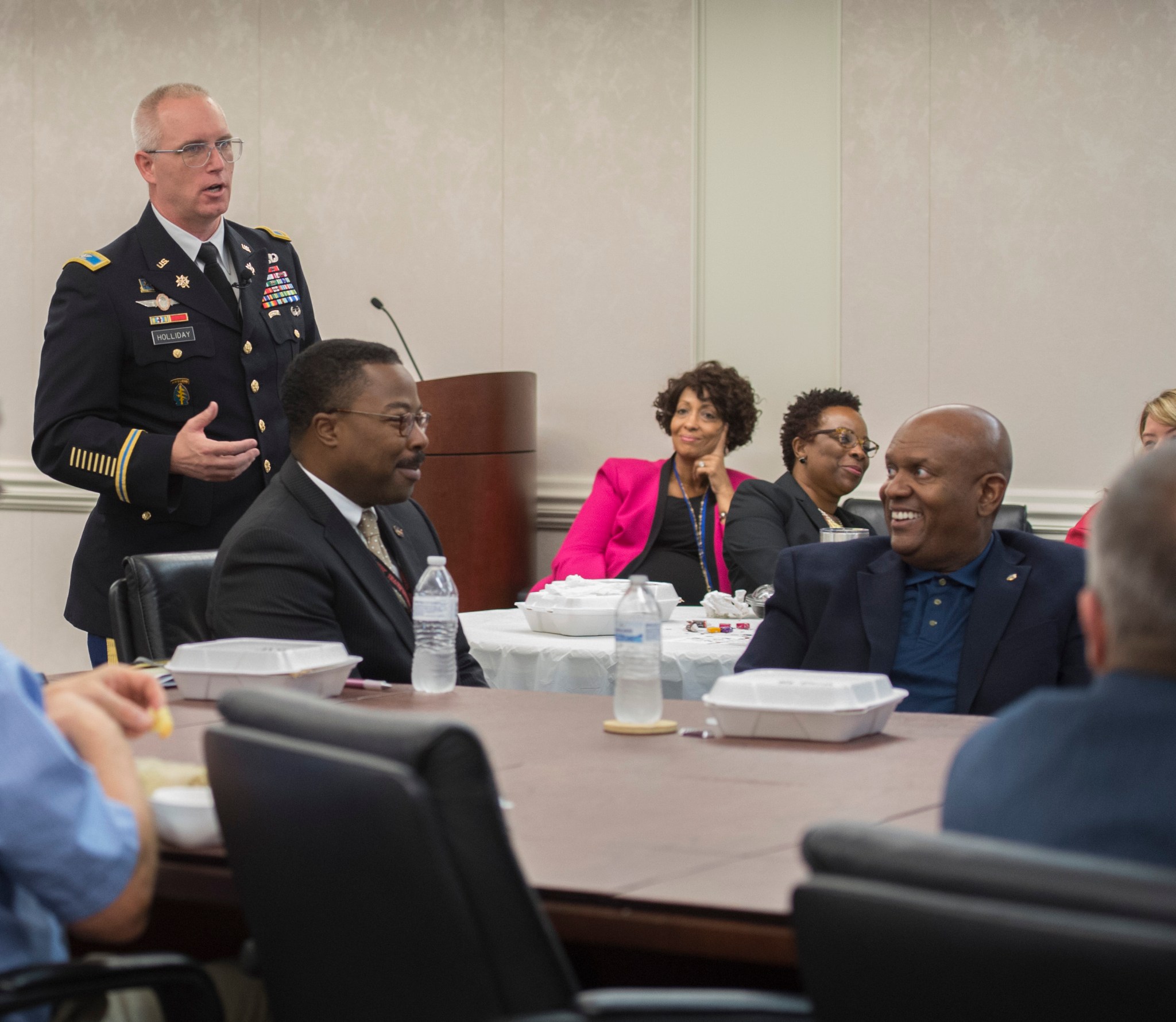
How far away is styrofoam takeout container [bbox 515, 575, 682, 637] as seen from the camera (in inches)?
137

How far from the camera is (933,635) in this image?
9.03ft

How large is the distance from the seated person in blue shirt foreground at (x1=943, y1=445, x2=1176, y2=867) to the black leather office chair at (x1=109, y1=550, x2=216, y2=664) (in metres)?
2.06

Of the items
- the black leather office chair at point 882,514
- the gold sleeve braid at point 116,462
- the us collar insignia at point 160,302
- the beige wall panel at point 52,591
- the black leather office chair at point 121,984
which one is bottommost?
the beige wall panel at point 52,591

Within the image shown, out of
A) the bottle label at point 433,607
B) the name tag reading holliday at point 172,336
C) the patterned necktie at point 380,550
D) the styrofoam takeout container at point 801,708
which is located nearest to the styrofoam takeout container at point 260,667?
the bottle label at point 433,607

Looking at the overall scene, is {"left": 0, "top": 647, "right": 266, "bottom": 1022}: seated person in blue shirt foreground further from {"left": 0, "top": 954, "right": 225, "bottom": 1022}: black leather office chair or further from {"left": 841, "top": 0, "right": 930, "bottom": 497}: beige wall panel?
{"left": 841, "top": 0, "right": 930, "bottom": 497}: beige wall panel

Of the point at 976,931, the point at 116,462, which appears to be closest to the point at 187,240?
the point at 116,462

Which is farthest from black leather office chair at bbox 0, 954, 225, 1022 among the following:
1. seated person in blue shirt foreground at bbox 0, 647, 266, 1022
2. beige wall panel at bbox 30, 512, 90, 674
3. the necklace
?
beige wall panel at bbox 30, 512, 90, 674

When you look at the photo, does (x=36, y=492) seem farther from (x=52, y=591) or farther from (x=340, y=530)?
(x=340, y=530)

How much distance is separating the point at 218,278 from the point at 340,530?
1.13 meters

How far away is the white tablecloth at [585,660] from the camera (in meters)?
3.20

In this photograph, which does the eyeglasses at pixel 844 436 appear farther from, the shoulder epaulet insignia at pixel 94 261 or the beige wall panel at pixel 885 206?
the shoulder epaulet insignia at pixel 94 261

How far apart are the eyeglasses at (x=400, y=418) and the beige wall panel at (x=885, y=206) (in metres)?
2.97

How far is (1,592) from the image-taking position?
673cm

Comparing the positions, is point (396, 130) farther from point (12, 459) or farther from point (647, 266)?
point (12, 459)
